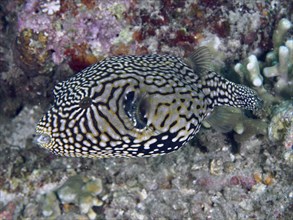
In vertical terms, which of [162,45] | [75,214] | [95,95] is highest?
[95,95]

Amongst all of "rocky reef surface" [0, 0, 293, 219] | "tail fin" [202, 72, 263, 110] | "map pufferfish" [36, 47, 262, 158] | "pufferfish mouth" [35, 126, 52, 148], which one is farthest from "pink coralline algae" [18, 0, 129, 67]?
"pufferfish mouth" [35, 126, 52, 148]

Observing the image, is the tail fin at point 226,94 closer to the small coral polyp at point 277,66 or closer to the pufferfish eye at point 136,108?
the small coral polyp at point 277,66

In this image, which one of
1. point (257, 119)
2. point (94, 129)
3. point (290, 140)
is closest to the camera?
point (94, 129)

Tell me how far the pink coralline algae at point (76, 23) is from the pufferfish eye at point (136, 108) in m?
2.01

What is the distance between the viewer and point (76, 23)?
5.50 meters

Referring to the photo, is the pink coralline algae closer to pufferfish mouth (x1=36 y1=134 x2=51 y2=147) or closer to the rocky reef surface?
the rocky reef surface

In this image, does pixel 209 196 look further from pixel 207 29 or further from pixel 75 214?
pixel 207 29

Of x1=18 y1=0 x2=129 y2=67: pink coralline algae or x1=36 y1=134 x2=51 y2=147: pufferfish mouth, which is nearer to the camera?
x1=36 y1=134 x2=51 y2=147: pufferfish mouth

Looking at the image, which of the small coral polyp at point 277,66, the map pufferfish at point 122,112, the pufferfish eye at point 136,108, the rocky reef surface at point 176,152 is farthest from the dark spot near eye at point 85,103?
the small coral polyp at point 277,66

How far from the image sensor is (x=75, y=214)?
5520 mm

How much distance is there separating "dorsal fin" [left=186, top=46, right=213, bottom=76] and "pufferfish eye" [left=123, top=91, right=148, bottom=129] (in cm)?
109

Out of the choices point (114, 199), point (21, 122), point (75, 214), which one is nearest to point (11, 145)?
point (21, 122)

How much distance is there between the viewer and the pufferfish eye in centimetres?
366

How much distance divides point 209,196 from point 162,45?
2.43 meters
